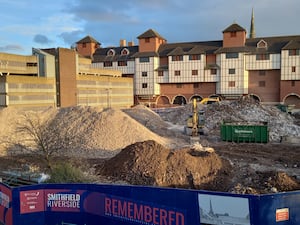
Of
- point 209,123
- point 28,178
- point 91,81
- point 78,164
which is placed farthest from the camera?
point 91,81

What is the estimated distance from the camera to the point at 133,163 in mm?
14992

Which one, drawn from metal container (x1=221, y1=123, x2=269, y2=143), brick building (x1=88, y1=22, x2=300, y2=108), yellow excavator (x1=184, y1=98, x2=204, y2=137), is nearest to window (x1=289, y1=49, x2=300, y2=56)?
brick building (x1=88, y1=22, x2=300, y2=108)

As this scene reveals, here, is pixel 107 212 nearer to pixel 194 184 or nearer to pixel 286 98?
pixel 194 184

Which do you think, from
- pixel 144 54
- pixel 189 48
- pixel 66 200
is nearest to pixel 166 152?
pixel 66 200

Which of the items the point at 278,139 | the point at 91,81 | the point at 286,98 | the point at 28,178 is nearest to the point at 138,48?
the point at 91,81

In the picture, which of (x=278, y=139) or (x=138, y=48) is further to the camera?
(x=138, y=48)

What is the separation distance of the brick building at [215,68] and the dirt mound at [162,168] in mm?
39280

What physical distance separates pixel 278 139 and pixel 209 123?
8.09m

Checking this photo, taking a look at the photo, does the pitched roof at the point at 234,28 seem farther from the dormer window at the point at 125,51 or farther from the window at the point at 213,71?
the dormer window at the point at 125,51

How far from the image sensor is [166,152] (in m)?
15.6

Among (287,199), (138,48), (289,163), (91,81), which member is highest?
(138,48)

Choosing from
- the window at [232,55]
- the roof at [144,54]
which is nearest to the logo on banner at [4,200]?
the window at [232,55]

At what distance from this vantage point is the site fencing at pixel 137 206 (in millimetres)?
6371

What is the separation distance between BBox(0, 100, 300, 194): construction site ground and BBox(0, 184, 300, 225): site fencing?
4760 millimetres
